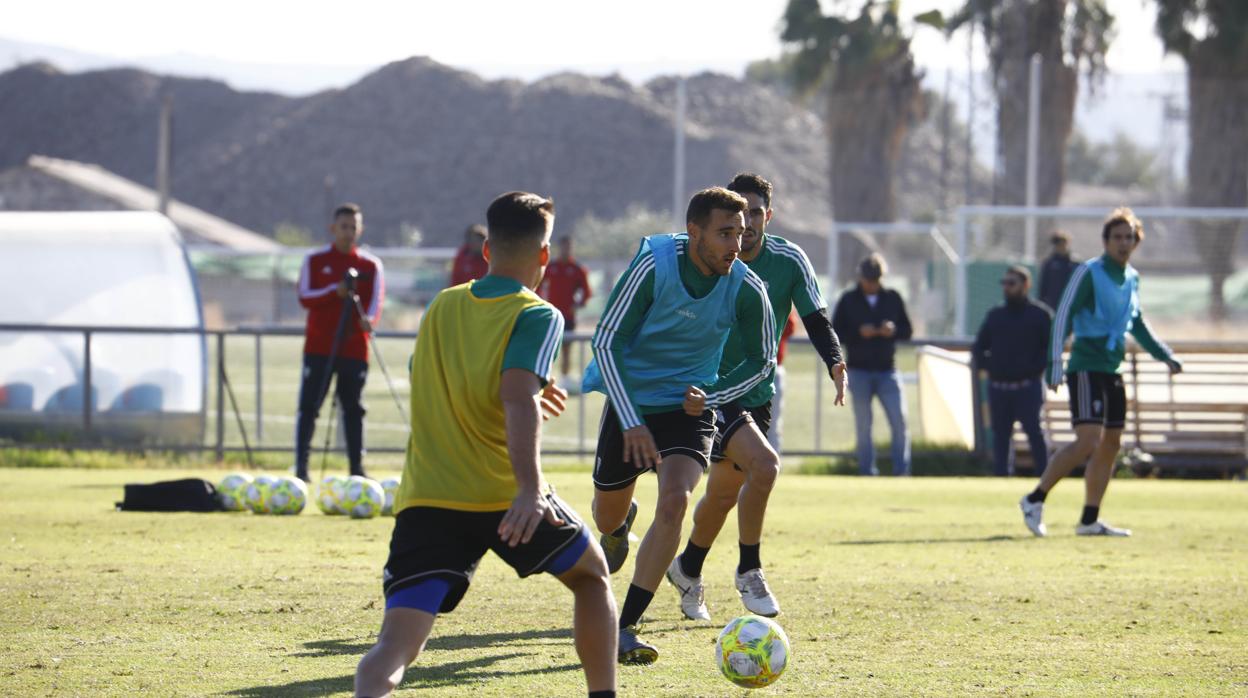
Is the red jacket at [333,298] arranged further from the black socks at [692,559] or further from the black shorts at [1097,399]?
the black socks at [692,559]

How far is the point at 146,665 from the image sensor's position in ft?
21.2

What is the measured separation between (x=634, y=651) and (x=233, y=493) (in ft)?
20.5

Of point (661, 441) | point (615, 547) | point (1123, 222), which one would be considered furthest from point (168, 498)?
point (1123, 222)

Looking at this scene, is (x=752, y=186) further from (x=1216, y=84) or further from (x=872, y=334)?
(x=1216, y=84)

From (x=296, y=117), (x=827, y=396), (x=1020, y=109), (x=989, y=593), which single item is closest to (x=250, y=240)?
(x=296, y=117)

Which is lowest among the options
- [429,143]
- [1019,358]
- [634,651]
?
[634,651]

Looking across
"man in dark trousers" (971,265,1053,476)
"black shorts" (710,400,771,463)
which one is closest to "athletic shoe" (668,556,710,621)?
"black shorts" (710,400,771,463)

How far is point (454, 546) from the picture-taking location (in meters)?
5.01

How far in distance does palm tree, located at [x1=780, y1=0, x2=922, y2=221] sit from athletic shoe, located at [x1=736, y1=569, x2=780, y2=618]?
37.6m

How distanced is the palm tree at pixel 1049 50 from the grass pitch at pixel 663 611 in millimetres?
27911

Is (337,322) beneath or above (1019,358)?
above

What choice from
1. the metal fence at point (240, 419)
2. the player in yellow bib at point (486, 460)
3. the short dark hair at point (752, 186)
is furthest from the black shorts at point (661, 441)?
the metal fence at point (240, 419)

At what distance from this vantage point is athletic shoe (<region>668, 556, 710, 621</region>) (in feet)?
25.2

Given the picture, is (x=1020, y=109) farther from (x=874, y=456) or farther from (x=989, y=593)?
(x=989, y=593)
